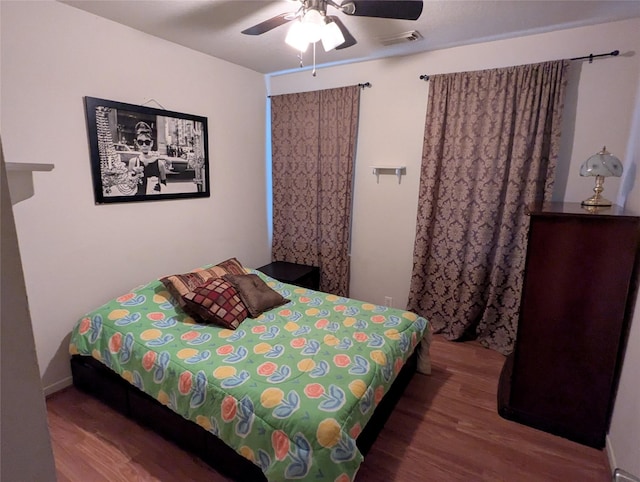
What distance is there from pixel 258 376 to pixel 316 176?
240 centimetres

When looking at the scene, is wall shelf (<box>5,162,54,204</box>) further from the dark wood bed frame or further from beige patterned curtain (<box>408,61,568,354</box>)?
beige patterned curtain (<box>408,61,568,354</box>)

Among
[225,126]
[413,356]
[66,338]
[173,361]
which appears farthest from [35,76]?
[413,356]

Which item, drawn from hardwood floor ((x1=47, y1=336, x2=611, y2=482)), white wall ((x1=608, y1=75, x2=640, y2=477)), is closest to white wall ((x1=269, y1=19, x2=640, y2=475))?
white wall ((x1=608, y1=75, x2=640, y2=477))

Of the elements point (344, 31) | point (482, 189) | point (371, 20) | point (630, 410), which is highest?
point (371, 20)

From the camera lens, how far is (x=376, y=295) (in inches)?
141

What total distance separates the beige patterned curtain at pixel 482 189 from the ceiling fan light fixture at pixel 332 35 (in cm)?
135

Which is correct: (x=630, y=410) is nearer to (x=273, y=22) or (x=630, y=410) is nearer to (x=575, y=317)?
(x=575, y=317)

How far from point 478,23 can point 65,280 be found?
3.47 m

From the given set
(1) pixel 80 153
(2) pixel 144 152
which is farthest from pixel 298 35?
(1) pixel 80 153

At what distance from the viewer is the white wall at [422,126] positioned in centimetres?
231

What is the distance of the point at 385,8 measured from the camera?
1.70m

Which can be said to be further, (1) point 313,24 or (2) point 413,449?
(2) point 413,449

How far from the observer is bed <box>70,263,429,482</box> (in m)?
1.45

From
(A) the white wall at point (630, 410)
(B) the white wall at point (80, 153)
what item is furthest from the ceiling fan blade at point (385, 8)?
→ (B) the white wall at point (80, 153)
